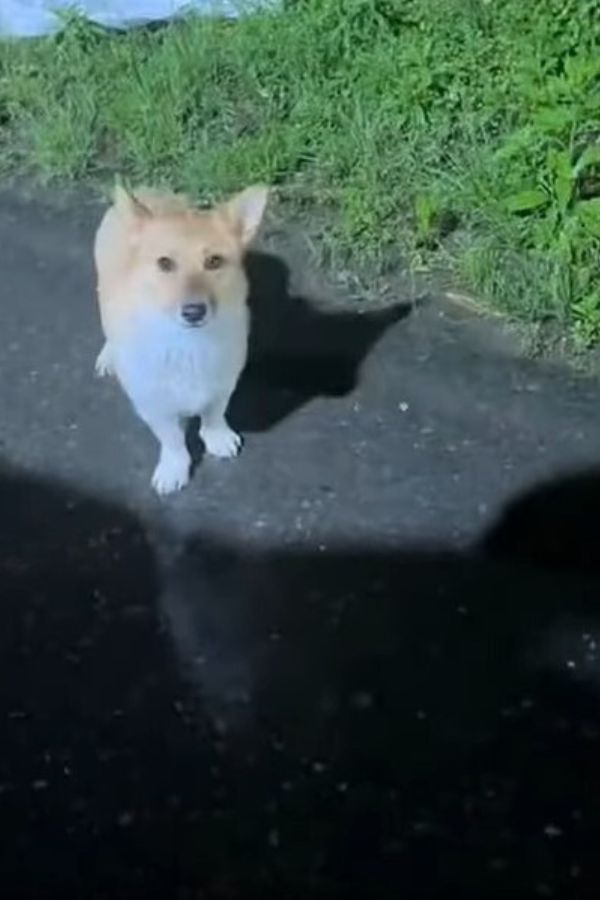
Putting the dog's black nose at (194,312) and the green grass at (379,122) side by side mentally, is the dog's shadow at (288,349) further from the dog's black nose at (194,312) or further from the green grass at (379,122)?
the dog's black nose at (194,312)

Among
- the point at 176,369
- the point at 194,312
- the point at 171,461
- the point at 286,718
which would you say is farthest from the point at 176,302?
the point at 286,718

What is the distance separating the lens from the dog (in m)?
3.28

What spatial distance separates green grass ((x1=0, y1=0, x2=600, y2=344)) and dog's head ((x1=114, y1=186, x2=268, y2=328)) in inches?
36.0

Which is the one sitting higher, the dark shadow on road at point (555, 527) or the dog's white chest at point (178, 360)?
the dog's white chest at point (178, 360)

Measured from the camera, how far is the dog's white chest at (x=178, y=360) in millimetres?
3336

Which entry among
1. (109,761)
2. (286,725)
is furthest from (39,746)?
(286,725)

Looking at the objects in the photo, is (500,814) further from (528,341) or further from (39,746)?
(528,341)

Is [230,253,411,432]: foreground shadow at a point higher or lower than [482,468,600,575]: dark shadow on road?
lower

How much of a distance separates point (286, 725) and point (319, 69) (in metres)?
2.31

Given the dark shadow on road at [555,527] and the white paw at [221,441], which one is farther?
the white paw at [221,441]

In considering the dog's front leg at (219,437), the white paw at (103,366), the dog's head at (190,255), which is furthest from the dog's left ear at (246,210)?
the white paw at (103,366)

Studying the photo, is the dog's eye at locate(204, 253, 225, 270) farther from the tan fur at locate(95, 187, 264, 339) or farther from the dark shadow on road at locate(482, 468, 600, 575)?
the dark shadow on road at locate(482, 468, 600, 575)

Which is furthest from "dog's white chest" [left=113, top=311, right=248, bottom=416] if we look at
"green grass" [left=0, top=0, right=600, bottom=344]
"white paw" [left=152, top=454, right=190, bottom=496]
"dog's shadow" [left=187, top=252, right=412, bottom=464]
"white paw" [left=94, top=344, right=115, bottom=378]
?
"green grass" [left=0, top=0, right=600, bottom=344]

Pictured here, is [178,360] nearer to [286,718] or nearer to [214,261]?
[214,261]
